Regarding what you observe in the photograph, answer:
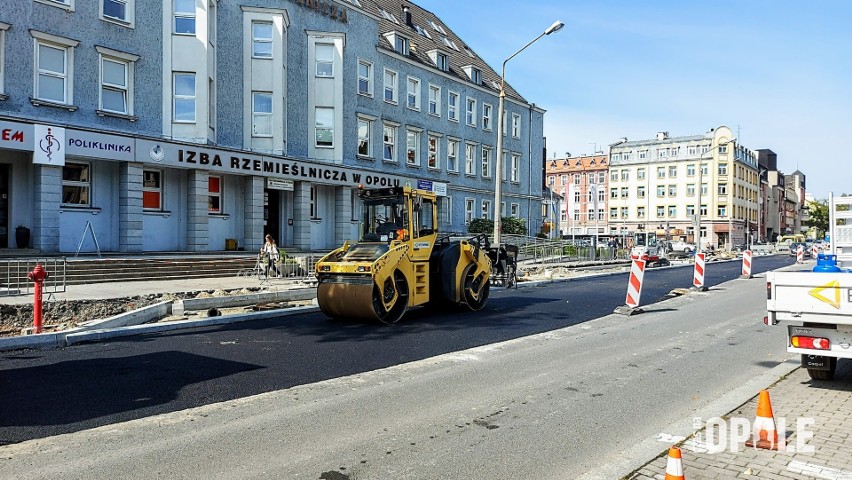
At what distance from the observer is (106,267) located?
16.8 meters

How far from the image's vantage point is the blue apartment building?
60.5 ft

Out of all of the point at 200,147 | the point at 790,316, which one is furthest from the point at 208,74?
the point at 790,316

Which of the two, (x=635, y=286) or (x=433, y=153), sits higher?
(x=433, y=153)

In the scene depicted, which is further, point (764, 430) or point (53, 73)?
point (53, 73)

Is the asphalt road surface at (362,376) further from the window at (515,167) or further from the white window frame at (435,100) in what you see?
the window at (515,167)

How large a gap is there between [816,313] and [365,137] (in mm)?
25977

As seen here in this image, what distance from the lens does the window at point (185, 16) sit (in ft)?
72.5

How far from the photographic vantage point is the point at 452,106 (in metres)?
37.3

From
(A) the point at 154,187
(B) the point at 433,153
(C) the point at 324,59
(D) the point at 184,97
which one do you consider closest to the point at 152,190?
(A) the point at 154,187

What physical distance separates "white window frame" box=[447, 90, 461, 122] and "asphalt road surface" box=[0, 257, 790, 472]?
86.9ft

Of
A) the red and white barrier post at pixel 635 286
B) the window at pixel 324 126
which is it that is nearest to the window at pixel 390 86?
the window at pixel 324 126

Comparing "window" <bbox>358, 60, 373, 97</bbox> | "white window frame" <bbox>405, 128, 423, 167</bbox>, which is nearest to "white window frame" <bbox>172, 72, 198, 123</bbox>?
"window" <bbox>358, 60, 373, 97</bbox>

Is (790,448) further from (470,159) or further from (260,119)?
(470,159)

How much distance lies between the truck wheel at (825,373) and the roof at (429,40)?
28.2 metres
